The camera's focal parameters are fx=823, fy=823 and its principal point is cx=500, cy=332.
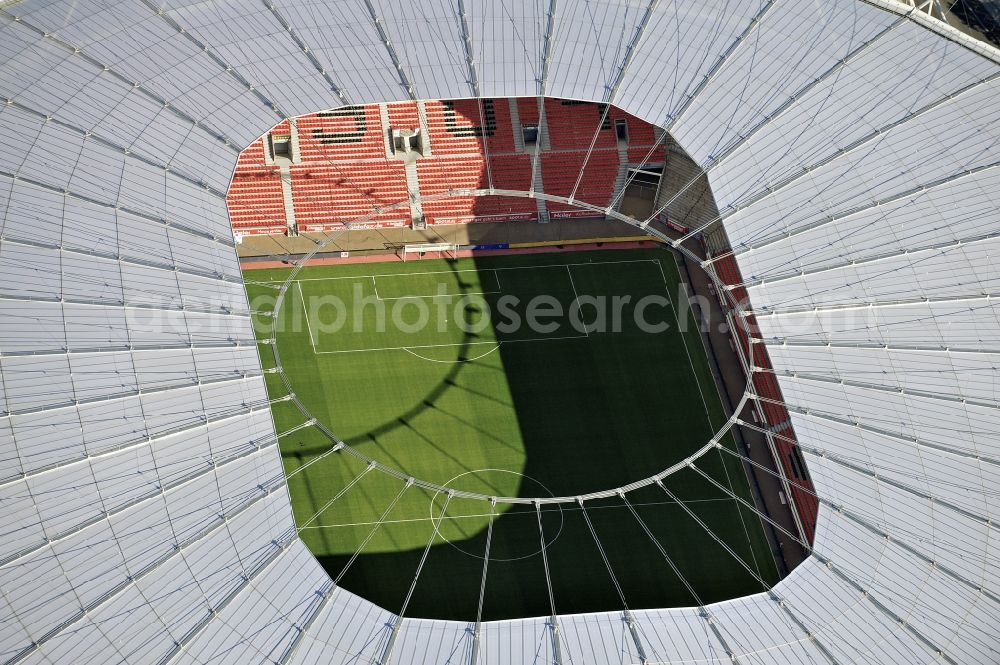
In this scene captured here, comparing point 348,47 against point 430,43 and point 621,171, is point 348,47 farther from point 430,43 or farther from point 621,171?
point 621,171

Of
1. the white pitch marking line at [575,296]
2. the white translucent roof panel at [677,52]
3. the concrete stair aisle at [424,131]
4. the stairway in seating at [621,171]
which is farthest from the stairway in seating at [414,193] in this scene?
the white translucent roof panel at [677,52]

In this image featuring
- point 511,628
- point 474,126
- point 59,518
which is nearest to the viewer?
point 59,518

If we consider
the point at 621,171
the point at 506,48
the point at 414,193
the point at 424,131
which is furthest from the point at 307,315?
the point at 621,171

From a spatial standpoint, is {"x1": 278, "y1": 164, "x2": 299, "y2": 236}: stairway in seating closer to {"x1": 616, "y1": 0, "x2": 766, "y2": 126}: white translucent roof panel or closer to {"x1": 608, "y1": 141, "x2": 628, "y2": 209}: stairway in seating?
{"x1": 608, "y1": 141, "x2": 628, "y2": 209}: stairway in seating

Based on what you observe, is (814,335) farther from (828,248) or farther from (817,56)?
(817,56)

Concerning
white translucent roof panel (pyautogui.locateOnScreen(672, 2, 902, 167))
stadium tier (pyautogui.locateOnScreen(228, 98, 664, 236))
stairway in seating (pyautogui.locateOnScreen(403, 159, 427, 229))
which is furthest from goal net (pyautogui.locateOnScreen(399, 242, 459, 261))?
white translucent roof panel (pyautogui.locateOnScreen(672, 2, 902, 167))

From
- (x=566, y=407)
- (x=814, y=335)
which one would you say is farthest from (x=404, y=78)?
(x=814, y=335)
